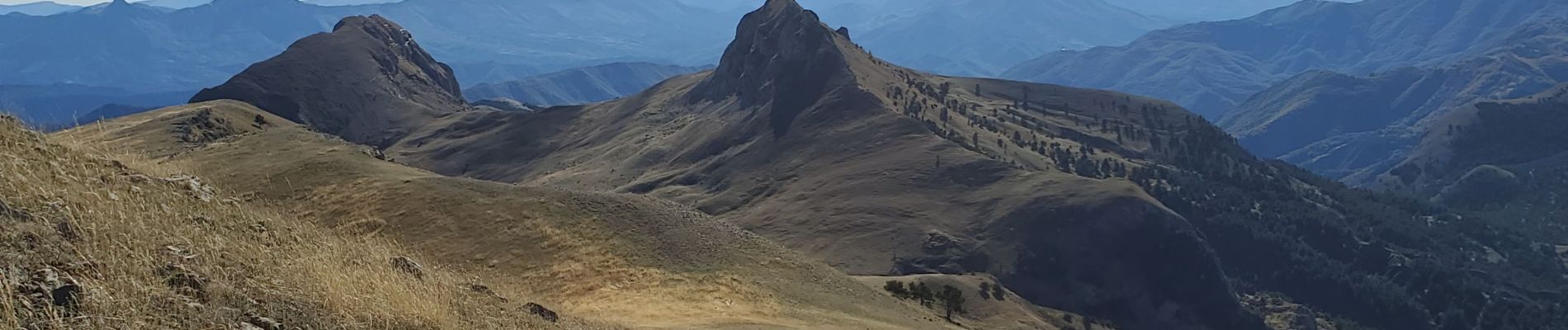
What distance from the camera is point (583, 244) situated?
3947cm

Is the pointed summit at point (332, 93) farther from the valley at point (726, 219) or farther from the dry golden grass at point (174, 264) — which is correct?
the dry golden grass at point (174, 264)

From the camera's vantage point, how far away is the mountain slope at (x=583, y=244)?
1332 inches

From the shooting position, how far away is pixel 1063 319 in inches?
3580

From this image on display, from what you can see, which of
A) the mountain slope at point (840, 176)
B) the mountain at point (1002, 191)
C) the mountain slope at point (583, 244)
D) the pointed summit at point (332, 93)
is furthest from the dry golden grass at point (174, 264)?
the pointed summit at point (332, 93)

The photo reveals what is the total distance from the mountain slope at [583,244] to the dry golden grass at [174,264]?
1208 cm

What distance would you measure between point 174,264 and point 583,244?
26239mm

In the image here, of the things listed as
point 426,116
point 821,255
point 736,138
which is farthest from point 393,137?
point 821,255

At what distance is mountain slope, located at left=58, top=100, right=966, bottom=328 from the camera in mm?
33844

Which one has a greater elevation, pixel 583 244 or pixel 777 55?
pixel 777 55

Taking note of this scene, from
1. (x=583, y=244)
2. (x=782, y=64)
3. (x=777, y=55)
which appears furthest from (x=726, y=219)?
(x=583, y=244)

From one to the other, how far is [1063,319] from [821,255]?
21.3 metres

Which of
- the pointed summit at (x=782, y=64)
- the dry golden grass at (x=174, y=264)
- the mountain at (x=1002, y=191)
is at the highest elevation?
the dry golden grass at (x=174, y=264)

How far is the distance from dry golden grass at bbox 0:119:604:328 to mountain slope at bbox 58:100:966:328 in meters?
12.1

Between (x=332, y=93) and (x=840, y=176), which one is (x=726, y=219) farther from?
(x=332, y=93)
